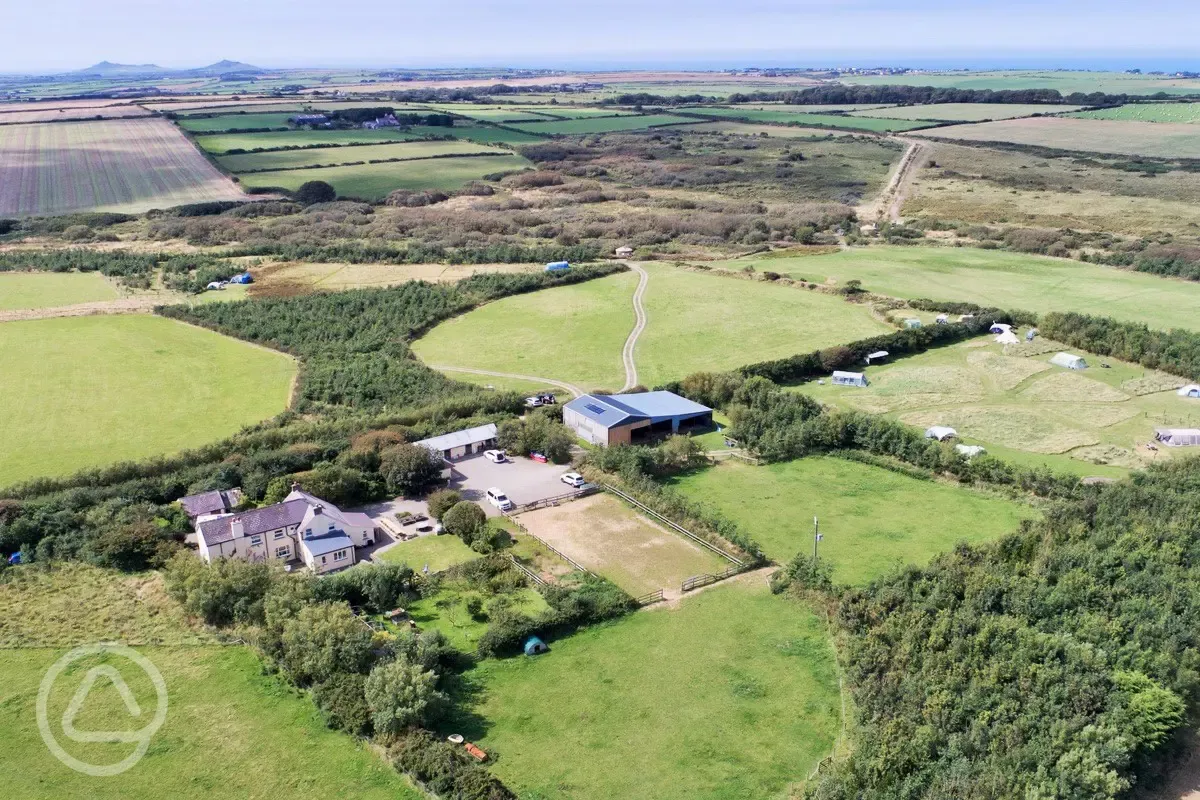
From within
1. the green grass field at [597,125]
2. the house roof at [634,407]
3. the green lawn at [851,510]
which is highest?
the green grass field at [597,125]

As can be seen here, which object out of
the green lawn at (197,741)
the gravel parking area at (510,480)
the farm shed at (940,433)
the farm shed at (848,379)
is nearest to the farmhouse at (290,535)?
the green lawn at (197,741)

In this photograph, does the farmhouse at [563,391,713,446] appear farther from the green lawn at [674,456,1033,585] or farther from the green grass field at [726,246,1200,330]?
the green grass field at [726,246,1200,330]

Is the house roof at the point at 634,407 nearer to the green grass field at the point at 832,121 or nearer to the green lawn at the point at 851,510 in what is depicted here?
the green lawn at the point at 851,510

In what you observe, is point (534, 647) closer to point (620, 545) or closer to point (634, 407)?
point (620, 545)

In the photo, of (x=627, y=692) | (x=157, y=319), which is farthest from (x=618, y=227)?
(x=627, y=692)

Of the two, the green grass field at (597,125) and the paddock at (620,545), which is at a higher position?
the green grass field at (597,125)

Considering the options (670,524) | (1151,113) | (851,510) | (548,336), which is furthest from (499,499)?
(1151,113)

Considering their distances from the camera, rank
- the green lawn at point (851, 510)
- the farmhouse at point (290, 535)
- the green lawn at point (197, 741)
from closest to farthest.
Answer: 1. the green lawn at point (197, 741)
2. the farmhouse at point (290, 535)
3. the green lawn at point (851, 510)
